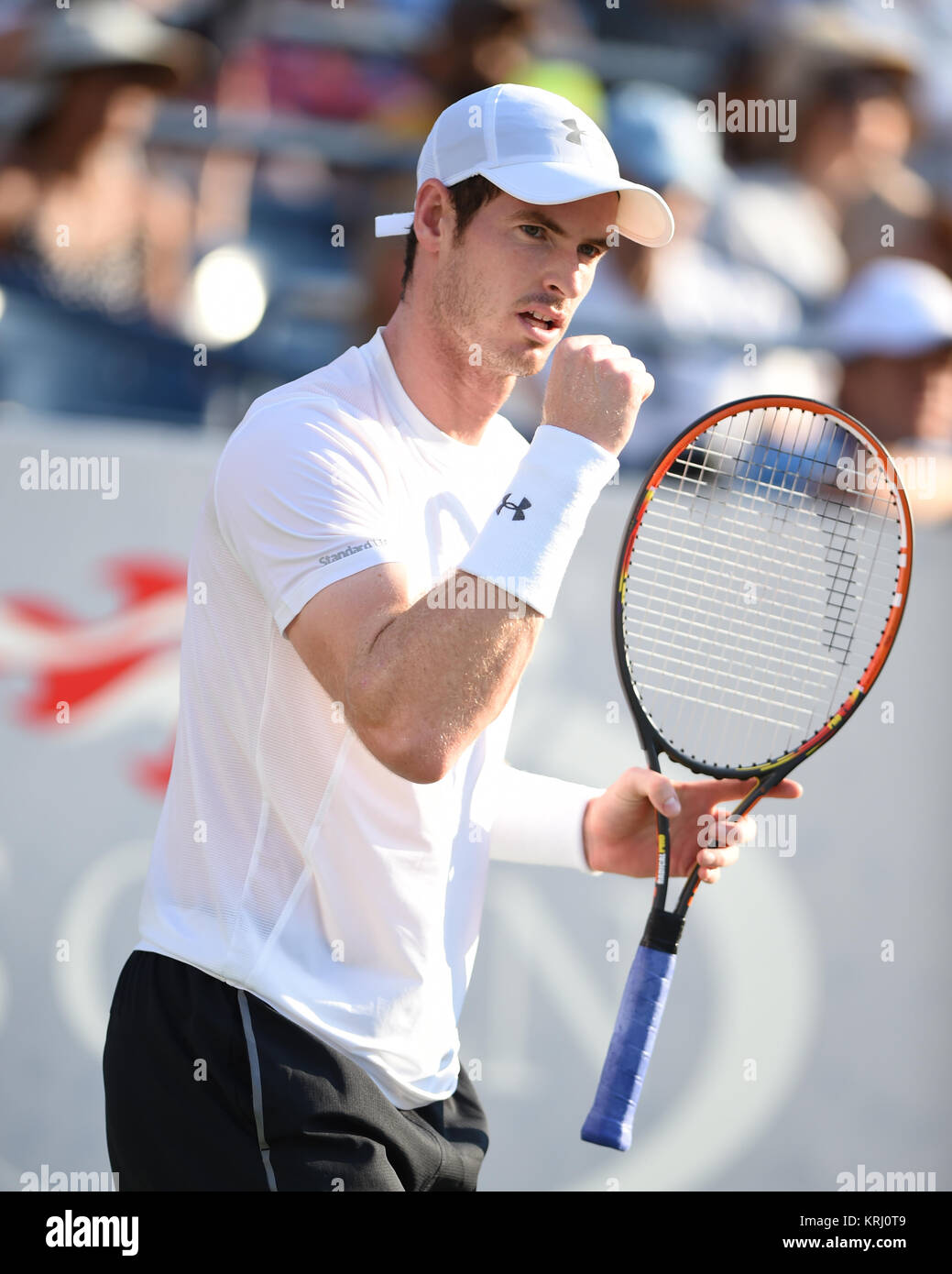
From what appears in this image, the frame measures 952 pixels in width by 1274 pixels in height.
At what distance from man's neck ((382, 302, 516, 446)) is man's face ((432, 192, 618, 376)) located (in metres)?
0.02

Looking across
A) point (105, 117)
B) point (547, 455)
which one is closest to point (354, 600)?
point (547, 455)

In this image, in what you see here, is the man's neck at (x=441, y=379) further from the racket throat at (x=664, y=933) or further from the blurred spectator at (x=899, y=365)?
the blurred spectator at (x=899, y=365)

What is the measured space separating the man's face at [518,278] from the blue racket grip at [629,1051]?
32.2 inches

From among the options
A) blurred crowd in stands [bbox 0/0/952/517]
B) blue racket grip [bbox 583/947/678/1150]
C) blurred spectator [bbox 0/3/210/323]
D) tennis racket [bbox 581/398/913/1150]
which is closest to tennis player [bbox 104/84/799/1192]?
blue racket grip [bbox 583/947/678/1150]

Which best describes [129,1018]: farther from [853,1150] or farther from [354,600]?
[853,1150]

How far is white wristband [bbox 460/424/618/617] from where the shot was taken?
1732 millimetres

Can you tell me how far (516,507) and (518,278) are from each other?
387mm

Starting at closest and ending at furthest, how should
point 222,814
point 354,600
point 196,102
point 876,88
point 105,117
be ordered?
point 354,600, point 222,814, point 105,117, point 196,102, point 876,88

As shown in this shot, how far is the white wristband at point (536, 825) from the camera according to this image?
7.57 ft

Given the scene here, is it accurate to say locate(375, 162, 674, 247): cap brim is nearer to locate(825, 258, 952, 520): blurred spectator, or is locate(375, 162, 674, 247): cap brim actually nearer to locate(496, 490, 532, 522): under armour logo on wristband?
locate(496, 490, 532, 522): under armour logo on wristband

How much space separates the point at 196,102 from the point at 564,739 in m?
2.37

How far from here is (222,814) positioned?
193 cm

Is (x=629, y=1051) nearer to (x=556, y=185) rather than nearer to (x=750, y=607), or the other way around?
(x=556, y=185)

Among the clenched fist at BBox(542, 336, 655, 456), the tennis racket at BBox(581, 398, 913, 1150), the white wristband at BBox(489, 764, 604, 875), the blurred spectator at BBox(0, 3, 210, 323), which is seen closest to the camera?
the clenched fist at BBox(542, 336, 655, 456)
